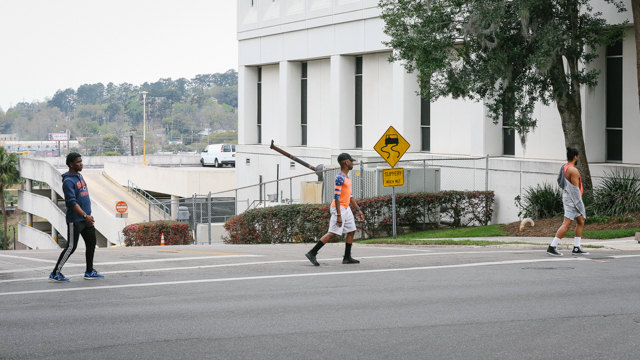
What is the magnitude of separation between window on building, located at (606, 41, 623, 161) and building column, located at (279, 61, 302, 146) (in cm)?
1829

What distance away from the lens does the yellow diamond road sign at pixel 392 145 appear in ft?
57.8

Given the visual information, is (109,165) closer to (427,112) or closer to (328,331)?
(427,112)

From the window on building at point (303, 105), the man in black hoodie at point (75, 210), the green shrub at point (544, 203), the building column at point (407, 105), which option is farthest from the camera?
Result: the window on building at point (303, 105)

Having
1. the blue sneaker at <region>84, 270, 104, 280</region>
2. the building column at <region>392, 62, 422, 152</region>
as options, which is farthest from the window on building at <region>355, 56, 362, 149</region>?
the blue sneaker at <region>84, 270, 104, 280</region>

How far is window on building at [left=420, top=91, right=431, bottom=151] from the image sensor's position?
93.9 ft

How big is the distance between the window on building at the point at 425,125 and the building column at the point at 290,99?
920cm

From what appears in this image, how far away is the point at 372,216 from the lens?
20.7 metres

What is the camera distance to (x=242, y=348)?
22.5 ft

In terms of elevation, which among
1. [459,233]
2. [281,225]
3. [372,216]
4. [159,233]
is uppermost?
[372,216]

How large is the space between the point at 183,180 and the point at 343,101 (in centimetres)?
1987

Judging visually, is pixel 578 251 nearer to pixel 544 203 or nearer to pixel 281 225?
pixel 544 203

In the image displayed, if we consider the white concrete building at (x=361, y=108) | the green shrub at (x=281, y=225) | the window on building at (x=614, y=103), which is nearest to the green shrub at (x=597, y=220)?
the white concrete building at (x=361, y=108)

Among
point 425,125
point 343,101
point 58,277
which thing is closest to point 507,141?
point 425,125

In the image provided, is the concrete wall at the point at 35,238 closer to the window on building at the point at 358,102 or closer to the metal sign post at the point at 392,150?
the window on building at the point at 358,102
